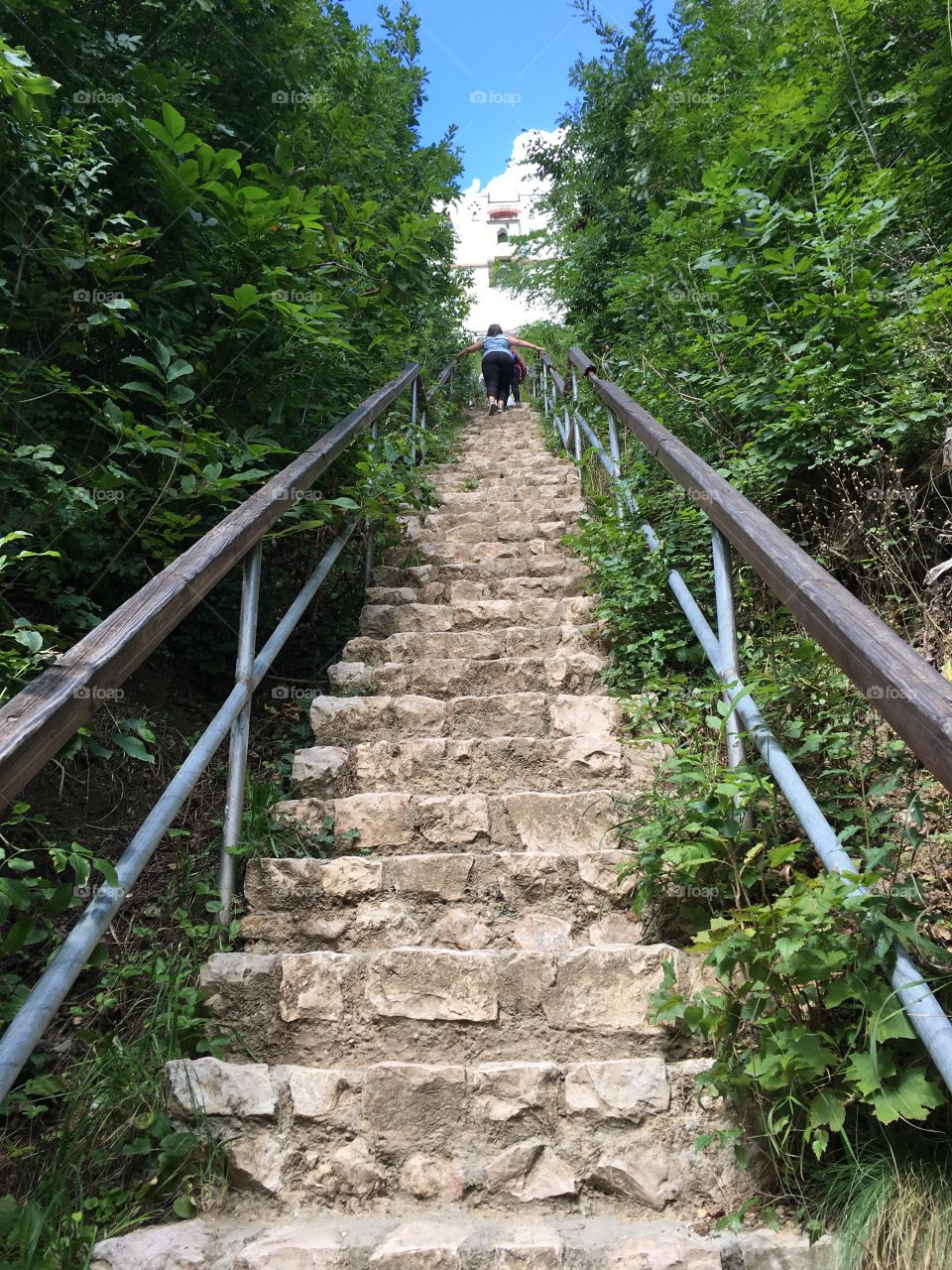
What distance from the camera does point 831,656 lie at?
1.49 meters

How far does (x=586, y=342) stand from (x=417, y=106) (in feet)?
12.1

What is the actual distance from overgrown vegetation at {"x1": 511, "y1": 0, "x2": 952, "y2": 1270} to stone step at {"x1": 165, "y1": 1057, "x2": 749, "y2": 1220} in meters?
0.15

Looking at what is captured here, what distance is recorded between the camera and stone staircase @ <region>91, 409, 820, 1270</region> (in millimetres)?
1414

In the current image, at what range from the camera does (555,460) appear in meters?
6.37

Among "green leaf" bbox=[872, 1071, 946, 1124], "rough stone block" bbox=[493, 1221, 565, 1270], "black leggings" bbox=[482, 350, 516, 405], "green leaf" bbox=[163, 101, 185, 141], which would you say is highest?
"black leggings" bbox=[482, 350, 516, 405]

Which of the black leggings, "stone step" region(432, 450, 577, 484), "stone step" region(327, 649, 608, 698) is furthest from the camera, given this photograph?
the black leggings

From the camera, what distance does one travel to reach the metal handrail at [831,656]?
118 centimetres

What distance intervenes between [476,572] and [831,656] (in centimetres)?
266

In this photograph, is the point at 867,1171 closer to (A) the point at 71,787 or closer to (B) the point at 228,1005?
(B) the point at 228,1005

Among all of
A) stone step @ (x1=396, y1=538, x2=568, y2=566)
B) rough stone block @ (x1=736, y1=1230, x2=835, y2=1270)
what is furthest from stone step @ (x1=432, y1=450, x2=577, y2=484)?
rough stone block @ (x1=736, y1=1230, x2=835, y2=1270)

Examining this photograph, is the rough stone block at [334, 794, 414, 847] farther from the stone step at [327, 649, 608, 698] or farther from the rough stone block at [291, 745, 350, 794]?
the stone step at [327, 649, 608, 698]

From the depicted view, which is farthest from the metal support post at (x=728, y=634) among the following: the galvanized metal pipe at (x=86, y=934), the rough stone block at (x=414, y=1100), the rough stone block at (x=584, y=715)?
the galvanized metal pipe at (x=86, y=934)

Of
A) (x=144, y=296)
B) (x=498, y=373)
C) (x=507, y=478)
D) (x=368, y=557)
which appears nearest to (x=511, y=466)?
(x=507, y=478)

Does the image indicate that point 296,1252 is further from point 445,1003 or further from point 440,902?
point 440,902
